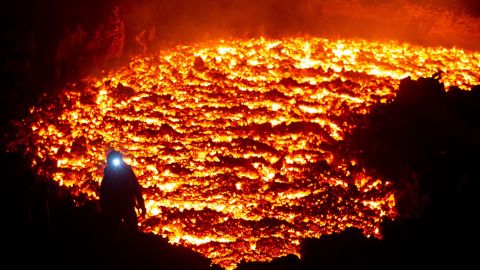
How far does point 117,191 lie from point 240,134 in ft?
14.0

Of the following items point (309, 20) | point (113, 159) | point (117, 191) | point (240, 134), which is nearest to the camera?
point (113, 159)

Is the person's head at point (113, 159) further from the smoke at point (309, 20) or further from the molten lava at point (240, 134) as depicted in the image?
the smoke at point (309, 20)

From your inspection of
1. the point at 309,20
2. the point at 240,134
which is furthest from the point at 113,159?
the point at 309,20

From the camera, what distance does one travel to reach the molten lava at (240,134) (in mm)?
8578

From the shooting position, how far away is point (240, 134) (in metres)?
10.9

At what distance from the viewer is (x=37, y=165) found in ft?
31.4

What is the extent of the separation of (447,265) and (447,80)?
897 centimetres

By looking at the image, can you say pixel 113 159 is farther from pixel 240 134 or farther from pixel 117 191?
pixel 240 134

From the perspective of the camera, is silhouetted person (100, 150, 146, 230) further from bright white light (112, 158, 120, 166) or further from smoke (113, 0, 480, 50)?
smoke (113, 0, 480, 50)

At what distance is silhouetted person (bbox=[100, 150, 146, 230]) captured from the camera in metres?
7.19

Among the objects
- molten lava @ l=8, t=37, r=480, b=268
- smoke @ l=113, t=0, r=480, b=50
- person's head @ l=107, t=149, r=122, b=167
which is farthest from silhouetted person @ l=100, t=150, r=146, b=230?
smoke @ l=113, t=0, r=480, b=50

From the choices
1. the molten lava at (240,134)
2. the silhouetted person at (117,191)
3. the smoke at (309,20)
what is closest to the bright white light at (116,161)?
the silhouetted person at (117,191)

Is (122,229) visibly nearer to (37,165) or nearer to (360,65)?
(37,165)

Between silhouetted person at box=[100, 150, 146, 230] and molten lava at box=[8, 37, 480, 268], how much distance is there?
998mm
